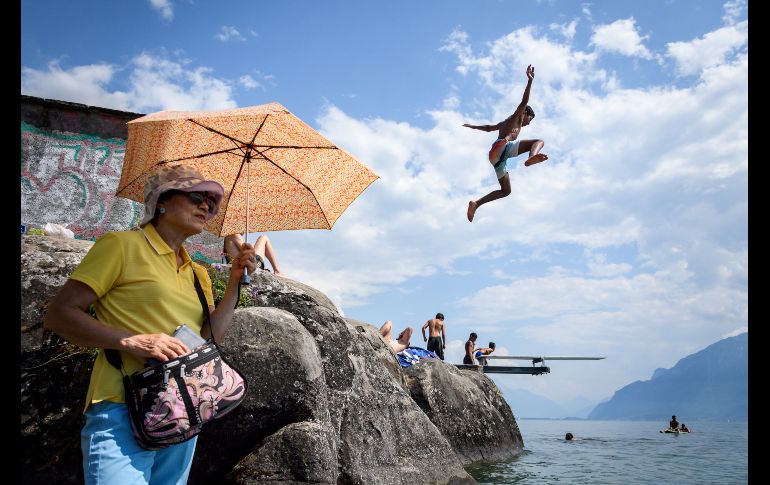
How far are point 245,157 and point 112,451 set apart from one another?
330 centimetres

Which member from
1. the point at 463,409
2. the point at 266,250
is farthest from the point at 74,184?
the point at 463,409

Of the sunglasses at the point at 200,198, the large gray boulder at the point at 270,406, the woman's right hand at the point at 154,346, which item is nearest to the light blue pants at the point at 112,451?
the woman's right hand at the point at 154,346

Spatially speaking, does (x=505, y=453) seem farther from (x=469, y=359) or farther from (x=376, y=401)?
(x=376, y=401)

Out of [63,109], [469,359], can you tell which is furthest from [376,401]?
[469,359]

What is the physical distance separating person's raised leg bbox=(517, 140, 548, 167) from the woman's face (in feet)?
17.5

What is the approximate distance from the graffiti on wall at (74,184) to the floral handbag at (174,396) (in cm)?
1290

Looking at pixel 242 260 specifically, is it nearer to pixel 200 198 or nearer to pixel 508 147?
pixel 200 198

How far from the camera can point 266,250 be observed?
11.0 meters

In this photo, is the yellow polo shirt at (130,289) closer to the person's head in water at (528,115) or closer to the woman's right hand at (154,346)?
the woman's right hand at (154,346)

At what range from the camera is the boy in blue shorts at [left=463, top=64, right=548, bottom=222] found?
795 centimetres

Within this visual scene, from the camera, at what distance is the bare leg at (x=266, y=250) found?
10.8 m

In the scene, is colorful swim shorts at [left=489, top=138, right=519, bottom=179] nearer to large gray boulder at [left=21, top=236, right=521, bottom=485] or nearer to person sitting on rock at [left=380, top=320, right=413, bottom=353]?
large gray boulder at [left=21, top=236, right=521, bottom=485]

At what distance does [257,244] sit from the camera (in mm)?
10844

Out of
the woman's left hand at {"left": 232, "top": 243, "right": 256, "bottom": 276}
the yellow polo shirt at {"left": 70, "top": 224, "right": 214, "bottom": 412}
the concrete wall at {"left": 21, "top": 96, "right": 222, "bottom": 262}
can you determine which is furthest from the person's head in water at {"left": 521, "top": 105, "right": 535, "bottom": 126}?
the concrete wall at {"left": 21, "top": 96, "right": 222, "bottom": 262}
